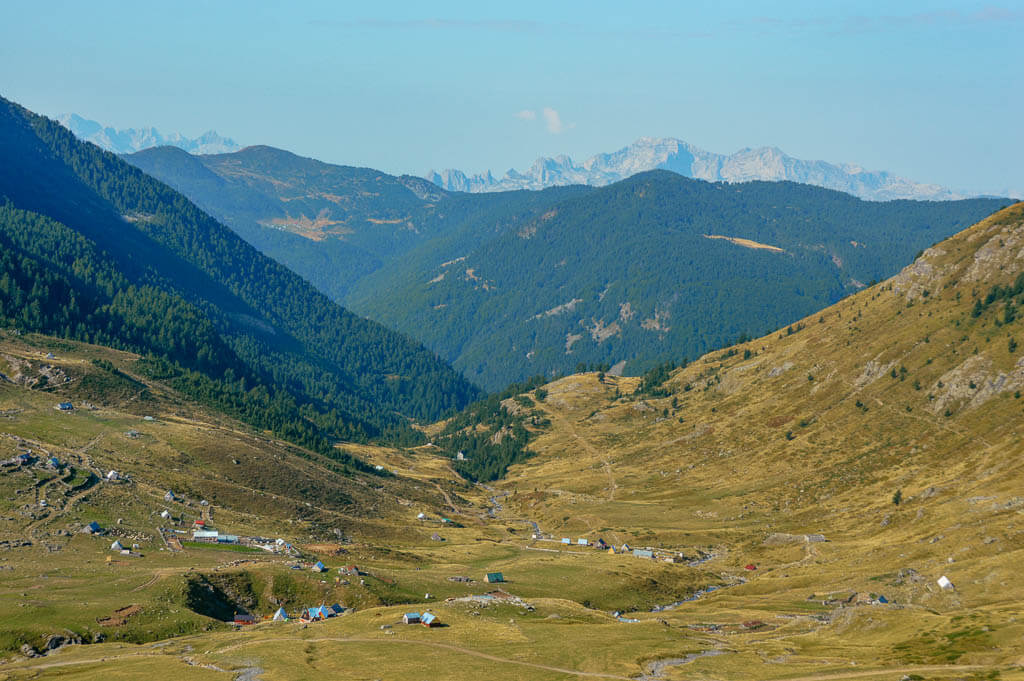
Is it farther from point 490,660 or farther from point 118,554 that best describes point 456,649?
point 118,554

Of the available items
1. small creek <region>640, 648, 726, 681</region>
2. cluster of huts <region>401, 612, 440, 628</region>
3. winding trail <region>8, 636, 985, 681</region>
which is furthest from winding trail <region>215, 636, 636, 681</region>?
cluster of huts <region>401, 612, 440, 628</region>

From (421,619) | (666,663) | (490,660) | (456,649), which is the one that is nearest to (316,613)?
(421,619)

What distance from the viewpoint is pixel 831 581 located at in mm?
170500

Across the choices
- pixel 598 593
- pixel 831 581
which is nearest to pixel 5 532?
pixel 598 593

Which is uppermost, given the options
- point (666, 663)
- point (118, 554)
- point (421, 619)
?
point (666, 663)

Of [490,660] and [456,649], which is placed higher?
[490,660]

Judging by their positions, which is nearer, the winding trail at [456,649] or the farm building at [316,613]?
the winding trail at [456,649]

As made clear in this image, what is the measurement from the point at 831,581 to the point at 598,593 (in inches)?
1739

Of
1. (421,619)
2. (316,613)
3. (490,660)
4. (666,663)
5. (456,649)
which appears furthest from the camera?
(316,613)

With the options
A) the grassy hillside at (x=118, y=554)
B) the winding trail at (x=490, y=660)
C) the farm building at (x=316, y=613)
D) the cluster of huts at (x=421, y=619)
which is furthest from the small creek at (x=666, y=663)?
the grassy hillside at (x=118, y=554)

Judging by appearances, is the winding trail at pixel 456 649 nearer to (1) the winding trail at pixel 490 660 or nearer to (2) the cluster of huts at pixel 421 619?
(1) the winding trail at pixel 490 660

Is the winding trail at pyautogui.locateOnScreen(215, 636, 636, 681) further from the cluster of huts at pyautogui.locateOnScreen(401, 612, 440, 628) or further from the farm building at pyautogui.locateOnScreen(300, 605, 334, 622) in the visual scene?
the farm building at pyautogui.locateOnScreen(300, 605, 334, 622)

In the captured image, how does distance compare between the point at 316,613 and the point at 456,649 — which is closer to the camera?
the point at 456,649

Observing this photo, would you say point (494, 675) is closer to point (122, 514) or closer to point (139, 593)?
point (139, 593)
